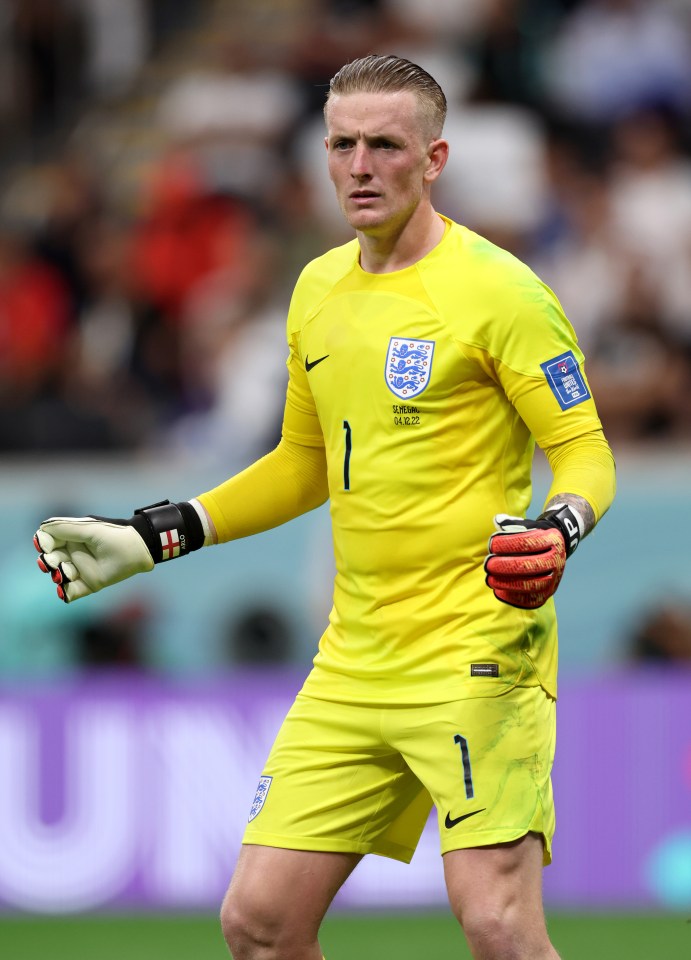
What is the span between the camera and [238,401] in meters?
9.68

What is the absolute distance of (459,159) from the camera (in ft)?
34.1

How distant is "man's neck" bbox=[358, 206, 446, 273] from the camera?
4.35 metres

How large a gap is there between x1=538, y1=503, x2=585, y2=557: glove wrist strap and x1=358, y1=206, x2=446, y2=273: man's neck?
2.59 ft

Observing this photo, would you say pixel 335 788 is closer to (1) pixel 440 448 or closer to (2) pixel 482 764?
(2) pixel 482 764

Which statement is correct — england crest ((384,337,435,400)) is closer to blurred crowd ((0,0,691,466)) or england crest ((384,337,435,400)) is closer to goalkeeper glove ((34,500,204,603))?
goalkeeper glove ((34,500,204,603))

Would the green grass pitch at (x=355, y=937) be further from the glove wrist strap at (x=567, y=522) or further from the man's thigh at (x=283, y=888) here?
the glove wrist strap at (x=567, y=522)

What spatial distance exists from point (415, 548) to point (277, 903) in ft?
2.93

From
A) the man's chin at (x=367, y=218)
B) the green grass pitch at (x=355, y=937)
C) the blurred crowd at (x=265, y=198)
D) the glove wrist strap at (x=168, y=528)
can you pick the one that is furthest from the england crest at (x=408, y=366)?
the blurred crowd at (x=265, y=198)

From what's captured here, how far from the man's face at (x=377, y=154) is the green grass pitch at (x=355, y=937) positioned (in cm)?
384

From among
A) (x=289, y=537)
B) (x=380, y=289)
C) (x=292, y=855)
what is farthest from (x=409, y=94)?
(x=289, y=537)

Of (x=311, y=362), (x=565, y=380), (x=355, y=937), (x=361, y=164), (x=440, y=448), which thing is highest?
(x=361, y=164)

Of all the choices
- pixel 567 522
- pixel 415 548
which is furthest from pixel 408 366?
pixel 567 522

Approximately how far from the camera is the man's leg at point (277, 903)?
417 centimetres

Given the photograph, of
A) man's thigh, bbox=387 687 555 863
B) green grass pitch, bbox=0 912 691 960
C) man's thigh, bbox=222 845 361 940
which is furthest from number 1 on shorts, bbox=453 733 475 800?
green grass pitch, bbox=0 912 691 960
